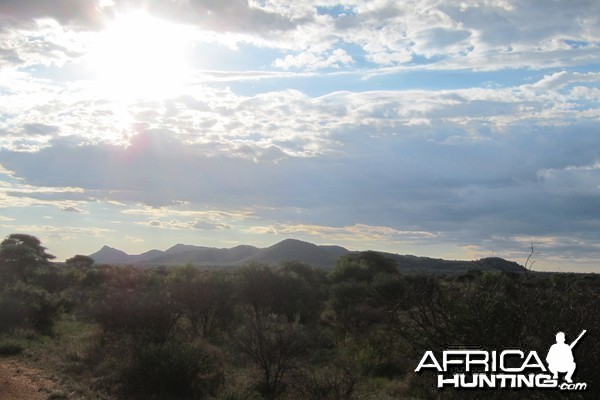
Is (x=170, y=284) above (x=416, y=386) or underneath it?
above

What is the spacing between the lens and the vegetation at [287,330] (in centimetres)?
809

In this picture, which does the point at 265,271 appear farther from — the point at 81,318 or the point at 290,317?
the point at 81,318

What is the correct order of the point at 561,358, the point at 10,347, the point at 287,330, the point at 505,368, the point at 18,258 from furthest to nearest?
the point at 18,258, the point at 10,347, the point at 287,330, the point at 505,368, the point at 561,358

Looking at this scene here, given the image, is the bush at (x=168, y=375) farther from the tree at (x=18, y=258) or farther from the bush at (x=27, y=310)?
the tree at (x=18, y=258)

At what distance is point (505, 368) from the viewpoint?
24.7 ft

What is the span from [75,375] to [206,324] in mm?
10928

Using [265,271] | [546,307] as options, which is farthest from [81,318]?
[546,307]

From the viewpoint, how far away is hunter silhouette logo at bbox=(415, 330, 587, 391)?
6938 mm

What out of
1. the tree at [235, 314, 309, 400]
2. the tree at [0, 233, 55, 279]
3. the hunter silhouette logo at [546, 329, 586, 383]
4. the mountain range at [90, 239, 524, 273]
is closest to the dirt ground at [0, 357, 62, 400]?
the tree at [235, 314, 309, 400]

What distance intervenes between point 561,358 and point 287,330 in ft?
34.8

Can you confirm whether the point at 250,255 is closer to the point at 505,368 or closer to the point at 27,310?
the point at 27,310

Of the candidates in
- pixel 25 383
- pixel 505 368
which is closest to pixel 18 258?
pixel 25 383

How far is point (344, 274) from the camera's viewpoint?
39406 millimetres

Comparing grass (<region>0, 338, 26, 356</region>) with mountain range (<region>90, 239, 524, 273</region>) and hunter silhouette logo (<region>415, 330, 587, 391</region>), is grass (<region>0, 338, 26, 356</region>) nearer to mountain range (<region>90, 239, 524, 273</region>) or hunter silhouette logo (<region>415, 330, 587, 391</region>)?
hunter silhouette logo (<region>415, 330, 587, 391</region>)
